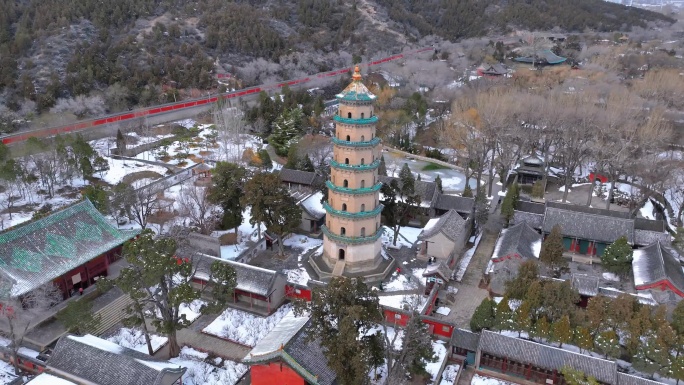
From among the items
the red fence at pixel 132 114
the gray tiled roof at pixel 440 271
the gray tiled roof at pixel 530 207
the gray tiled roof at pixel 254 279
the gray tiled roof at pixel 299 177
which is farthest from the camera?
the red fence at pixel 132 114

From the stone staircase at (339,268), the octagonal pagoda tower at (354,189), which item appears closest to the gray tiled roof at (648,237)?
the octagonal pagoda tower at (354,189)

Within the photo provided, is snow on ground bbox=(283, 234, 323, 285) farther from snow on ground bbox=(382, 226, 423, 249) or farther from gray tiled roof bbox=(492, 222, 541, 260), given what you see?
gray tiled roof bbox=(492, 222, 541, 260)

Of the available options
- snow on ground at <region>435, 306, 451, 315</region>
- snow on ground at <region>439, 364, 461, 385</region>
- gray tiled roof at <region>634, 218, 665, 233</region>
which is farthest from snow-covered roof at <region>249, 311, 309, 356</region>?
gray tiled roof at <region>634, 218, 665, 233</region>

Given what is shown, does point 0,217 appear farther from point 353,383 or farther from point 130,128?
point 353,383

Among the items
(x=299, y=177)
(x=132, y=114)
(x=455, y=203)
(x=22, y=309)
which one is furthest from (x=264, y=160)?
(x=22, y=309)

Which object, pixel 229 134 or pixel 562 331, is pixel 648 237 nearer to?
pixel 562 331

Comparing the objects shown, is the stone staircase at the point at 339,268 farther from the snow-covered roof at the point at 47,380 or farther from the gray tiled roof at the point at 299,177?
the snow-covered roof at the point at 47,380
